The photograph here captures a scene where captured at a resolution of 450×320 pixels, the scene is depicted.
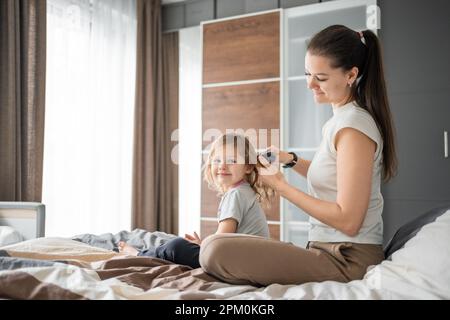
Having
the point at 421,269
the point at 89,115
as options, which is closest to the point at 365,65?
the point at 421,269

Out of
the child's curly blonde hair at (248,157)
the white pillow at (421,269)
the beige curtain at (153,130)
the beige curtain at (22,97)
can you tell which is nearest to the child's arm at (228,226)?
the child's curly blonde hair at (248,157)

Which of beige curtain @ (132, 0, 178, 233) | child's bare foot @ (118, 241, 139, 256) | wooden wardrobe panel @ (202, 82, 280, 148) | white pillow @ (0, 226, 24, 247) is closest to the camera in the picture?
child's bare foot @ (118, 241, 139, 256)

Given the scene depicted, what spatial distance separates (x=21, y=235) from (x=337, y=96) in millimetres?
1685

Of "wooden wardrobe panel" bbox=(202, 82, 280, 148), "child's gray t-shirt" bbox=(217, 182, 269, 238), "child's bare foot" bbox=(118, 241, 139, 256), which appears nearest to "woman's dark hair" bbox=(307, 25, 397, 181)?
"child's gray t-shirt" bbox=(217, 182, 269, 238)

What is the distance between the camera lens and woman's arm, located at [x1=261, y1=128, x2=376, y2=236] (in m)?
1.23

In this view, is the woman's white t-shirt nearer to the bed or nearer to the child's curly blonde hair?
the bed

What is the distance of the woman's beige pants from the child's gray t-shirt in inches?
20.5

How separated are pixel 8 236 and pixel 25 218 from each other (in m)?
0.24

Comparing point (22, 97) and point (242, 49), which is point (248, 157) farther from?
point (242, 49)

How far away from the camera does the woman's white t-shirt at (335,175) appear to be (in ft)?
4.24

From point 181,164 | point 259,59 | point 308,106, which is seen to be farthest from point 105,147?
point 308,106

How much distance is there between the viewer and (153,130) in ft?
13.7
